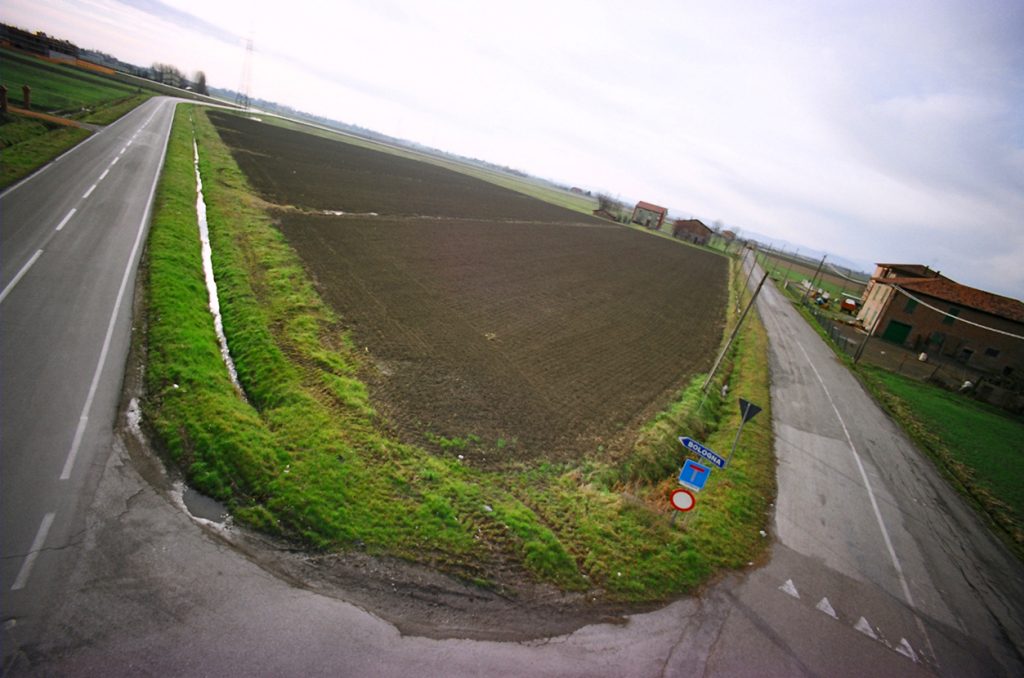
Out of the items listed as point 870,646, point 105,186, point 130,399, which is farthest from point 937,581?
point 105,186

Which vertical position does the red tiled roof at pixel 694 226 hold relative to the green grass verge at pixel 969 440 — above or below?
above

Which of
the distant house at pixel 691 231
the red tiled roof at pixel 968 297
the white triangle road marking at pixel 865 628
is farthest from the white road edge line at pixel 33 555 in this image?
the distant house at pixel 691 231

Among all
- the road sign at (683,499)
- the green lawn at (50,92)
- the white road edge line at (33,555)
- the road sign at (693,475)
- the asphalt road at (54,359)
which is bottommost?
the white road edge line at (33,555)

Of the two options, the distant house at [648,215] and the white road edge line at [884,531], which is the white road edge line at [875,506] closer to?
the white road edge line at [884,531]

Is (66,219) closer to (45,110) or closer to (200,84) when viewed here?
(45,110)

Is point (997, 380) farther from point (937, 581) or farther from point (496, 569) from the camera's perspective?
point (496, 569)

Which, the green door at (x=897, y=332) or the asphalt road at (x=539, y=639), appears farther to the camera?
the green door at (x=897, y=332)

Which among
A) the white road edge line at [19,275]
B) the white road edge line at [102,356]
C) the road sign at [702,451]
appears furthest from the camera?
the white road edge line at [19,275]
